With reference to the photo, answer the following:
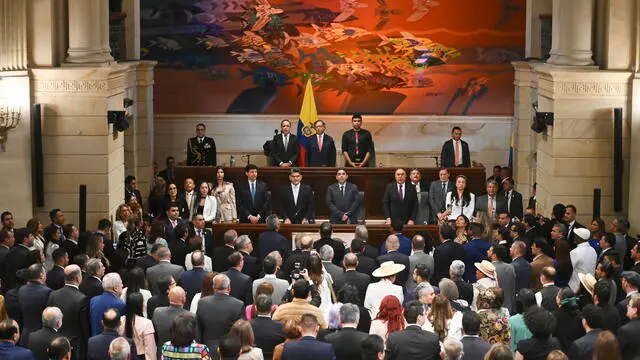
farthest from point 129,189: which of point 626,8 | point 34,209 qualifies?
point 626,8

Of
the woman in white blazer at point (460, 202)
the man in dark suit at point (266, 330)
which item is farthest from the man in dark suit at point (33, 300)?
the woman in white blazer at point (460, 202)

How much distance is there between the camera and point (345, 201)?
64.7 feet

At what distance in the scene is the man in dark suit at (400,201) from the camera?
19.8 m

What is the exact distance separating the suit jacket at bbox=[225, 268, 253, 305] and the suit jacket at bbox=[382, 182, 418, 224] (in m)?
6.15

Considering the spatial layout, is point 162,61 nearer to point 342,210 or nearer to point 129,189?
point 129,189

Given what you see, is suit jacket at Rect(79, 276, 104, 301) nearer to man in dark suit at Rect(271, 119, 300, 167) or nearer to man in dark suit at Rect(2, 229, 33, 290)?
man in dark suit at Rect(2, 229, 33, 290)

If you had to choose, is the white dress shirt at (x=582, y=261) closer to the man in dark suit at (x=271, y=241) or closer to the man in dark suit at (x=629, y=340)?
the man in dark suit at (x=271, y=241)

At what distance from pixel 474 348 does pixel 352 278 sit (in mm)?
2914

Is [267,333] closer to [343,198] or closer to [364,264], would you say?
[364,264]

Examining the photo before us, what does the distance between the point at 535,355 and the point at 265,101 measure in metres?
17.2

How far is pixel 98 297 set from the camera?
1280 cm

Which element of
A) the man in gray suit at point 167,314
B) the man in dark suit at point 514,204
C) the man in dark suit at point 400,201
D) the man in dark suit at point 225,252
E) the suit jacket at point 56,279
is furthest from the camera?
the man in dark suit at point 514,204

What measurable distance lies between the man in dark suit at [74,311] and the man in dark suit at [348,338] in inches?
111

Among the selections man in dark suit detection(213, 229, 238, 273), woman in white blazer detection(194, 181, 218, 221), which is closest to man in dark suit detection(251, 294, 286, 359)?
man in dark suit detection(213, 229, 238, 273)
